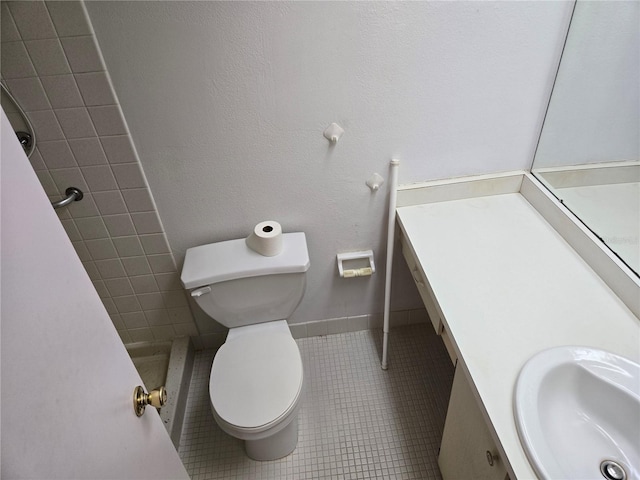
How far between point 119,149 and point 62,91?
22cm

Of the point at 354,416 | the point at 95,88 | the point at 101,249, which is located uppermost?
the point at 95,88

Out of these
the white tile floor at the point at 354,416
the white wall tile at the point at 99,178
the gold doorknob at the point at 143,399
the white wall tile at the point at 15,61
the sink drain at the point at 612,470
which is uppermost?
the white wall tile at the point at 15,61

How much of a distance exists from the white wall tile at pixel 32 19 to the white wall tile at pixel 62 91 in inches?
4.5

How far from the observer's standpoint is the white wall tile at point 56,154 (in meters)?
1.33

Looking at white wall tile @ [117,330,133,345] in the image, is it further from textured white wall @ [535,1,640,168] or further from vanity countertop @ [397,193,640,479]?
textured white wall @ [535,1,640,168]

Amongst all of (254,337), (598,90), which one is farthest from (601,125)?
(254,337)

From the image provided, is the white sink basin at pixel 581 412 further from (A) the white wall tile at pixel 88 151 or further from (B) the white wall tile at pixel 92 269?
(B) the white wall tile at pixel 92 269

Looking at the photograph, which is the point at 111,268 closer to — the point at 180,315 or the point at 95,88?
the point at 180,315

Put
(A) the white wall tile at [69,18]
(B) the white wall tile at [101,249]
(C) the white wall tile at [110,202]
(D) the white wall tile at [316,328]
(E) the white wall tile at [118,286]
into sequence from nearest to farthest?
1. (A) the white wall tile at [69,18]
2. (C) the white wall tile at [110,202]
3. (B) the white wall tile at [101,249]
4. (E) the white wall tile at [118,286]
5. (D) the white wall tile at [316,328]

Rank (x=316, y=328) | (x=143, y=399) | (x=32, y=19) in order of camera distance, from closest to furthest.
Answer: (x=143, y=399) < (x=32, y=19) < (x=316, y=328)

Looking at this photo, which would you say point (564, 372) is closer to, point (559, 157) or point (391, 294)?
point (559, 157)

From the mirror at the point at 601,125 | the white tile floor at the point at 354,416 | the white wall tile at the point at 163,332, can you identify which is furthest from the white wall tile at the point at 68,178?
the mirror at the point at 601,125

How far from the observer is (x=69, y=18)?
113 cm

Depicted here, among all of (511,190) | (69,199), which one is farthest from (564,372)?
(69,199)
